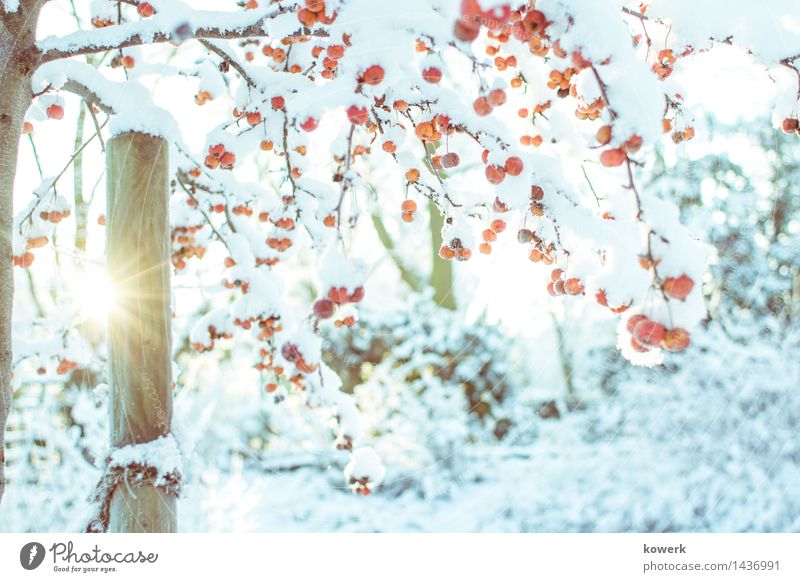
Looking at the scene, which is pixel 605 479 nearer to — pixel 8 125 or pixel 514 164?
pixel 514 164

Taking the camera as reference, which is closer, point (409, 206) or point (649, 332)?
point (649, 332)

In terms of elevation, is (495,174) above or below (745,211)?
below

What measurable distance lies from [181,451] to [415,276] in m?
5.35

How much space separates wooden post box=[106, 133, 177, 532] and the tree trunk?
0.95 ft

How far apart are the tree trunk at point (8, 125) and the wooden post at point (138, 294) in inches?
11.4

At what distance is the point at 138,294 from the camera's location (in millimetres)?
1723

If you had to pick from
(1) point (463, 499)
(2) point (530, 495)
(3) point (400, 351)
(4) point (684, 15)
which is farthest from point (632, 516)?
(4) point (684, 15)

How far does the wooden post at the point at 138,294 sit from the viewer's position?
168cm

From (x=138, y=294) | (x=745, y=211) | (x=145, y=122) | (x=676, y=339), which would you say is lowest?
(x=676, y=339)

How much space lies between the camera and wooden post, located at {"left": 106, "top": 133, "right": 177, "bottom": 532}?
1676 millimetres

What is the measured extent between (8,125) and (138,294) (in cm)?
54

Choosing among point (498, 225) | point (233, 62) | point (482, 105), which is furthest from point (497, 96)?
point (233, 62)

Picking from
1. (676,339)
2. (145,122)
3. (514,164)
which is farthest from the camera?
(145,122)

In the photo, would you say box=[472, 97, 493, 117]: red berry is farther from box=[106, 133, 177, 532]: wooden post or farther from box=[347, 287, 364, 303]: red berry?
box=[106, 133, 177, 532]: wooden post
